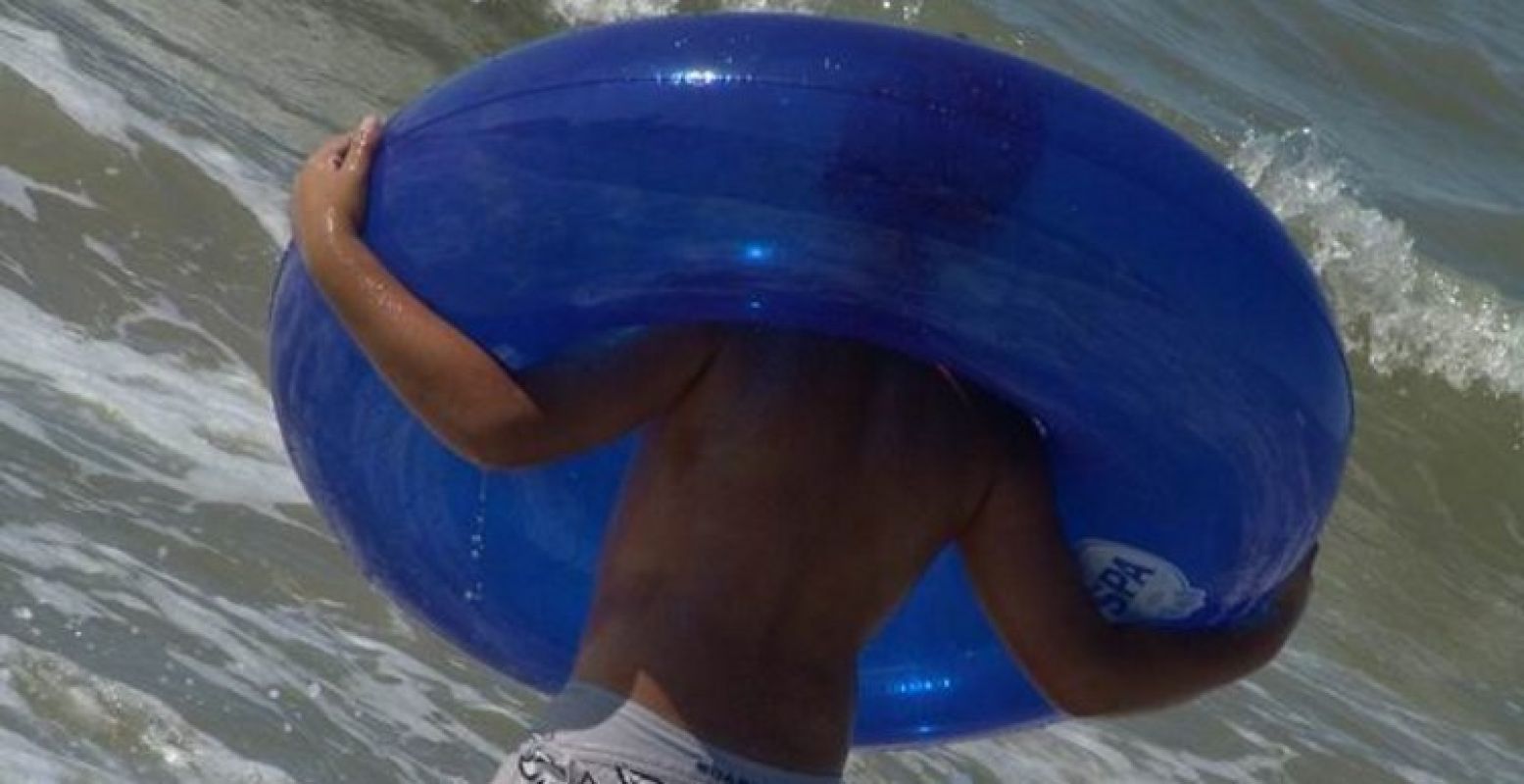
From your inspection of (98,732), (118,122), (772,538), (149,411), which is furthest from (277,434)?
(772,538)

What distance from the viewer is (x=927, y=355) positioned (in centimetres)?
334

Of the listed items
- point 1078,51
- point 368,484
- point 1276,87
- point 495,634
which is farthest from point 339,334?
point 1276,87

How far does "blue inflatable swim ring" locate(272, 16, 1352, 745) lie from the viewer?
327 centimetres

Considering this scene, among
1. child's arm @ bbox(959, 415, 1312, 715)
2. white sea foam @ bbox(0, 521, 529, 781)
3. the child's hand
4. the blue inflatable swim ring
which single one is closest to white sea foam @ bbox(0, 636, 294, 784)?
white sea foam @ bbox(0, 521, 529, 781)

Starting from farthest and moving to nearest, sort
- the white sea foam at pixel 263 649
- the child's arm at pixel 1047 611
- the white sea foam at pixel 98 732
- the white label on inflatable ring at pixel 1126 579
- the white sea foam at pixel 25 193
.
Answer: the white sea foam at pixel 25 193 → the white sea foam at pixel 263 649 → the white sea foam at pixel 98 732 → the white label on inflatable ring at pixel 1126 579 → the child's arm at pixel 1047 611

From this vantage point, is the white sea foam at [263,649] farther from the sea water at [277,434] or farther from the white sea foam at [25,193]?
the white sea foam at [25,193]

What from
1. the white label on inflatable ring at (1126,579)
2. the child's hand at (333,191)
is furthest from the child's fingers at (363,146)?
the white label on inflatable ring at (1126,579)

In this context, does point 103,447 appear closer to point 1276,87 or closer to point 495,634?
point 495,634

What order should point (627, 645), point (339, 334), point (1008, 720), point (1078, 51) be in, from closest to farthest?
point (627, 645), point (339, 334), point (1008, 720), point (1078, 51)

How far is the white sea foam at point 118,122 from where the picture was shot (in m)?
8.78

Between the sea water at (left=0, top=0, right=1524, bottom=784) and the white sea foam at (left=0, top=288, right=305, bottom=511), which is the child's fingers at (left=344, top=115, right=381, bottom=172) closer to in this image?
the sea water at (left=0, top=0, right=1524, bottom=784)

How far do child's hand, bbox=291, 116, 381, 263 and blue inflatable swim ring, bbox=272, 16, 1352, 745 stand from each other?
0.08 feet

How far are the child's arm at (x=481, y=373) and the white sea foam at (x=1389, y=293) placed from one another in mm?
9745

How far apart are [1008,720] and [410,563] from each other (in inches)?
28.5
